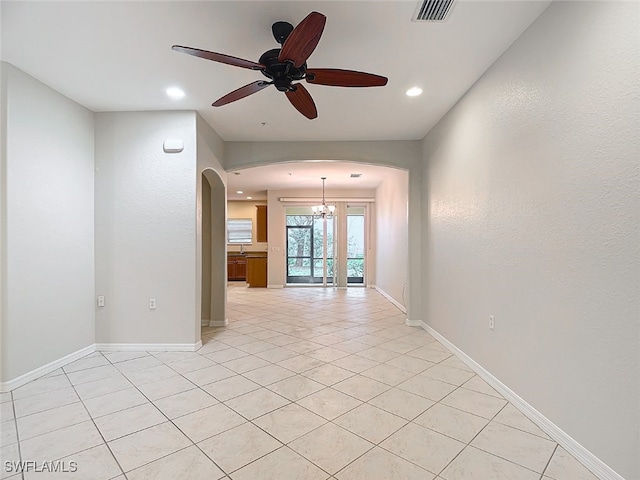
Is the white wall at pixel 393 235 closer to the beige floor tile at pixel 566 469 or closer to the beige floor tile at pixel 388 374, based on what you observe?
the beige floor tile at pixel 388 374

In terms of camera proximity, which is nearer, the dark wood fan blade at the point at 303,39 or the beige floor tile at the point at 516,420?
the dark wood fan blade at the point at 303,39

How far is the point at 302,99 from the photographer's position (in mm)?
2553

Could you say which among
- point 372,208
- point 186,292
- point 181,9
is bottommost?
point 186,292

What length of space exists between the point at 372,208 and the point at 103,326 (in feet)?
23.5

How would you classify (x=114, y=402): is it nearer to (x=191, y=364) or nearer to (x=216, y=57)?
(x=191, y=364)

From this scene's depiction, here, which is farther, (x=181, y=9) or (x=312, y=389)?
(x=312, y=389)

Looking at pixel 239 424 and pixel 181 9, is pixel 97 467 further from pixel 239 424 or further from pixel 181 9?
pixel 181 9

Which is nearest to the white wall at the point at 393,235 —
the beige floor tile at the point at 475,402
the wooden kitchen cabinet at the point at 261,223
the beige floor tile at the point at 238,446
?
the beige floor tile at the point at 475,402

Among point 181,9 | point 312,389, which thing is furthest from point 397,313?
point 181,9

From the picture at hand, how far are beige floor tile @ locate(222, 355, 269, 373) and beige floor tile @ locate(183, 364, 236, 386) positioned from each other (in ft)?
0.24

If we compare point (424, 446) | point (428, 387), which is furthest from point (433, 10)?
point (428, 387)

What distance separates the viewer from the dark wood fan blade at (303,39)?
1.71m

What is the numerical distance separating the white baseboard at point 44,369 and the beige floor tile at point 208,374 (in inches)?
51.0

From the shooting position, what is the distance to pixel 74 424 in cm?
227
